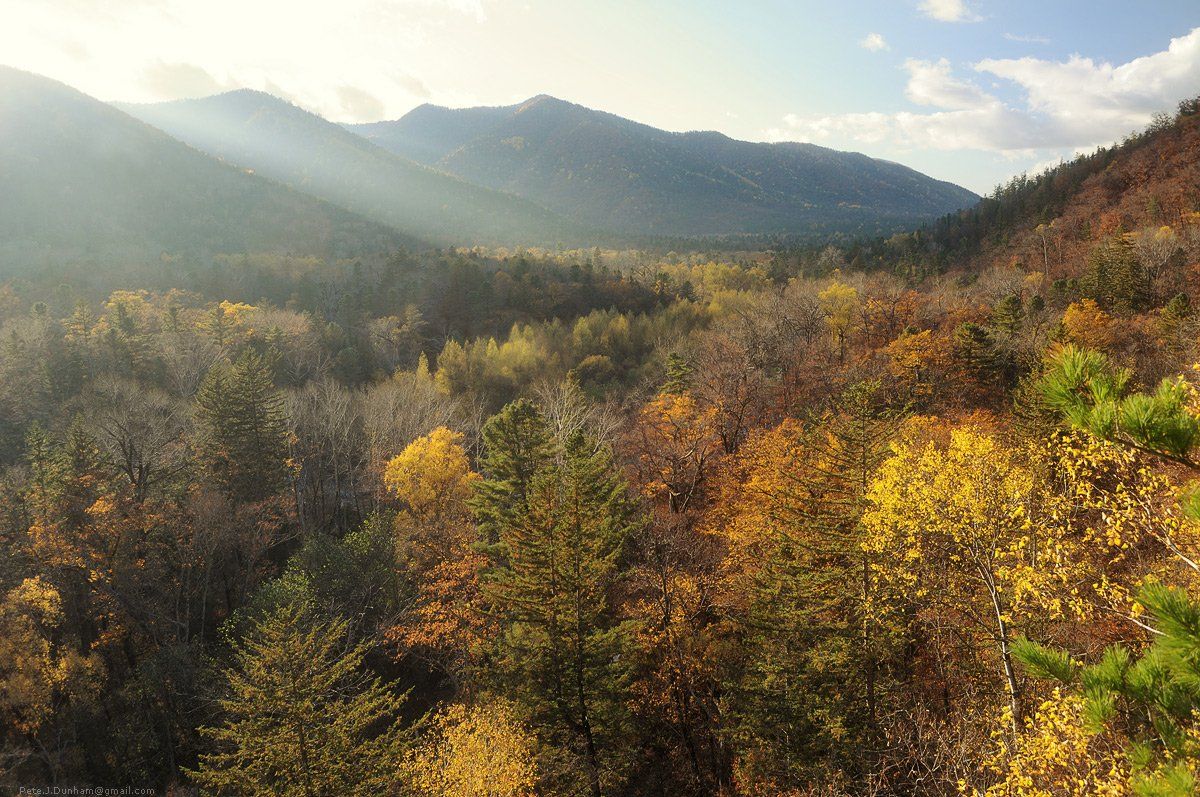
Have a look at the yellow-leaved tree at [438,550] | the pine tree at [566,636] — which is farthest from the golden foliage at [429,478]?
the pine tree at [566,636]

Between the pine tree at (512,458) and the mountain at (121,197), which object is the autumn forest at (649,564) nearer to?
the pine tree at (512,458)

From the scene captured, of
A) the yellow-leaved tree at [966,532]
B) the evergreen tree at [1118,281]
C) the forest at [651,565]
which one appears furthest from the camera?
the evergreen tree at [1118,281]

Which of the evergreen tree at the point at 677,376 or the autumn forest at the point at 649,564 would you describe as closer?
the autumn forest at the point at 649,564

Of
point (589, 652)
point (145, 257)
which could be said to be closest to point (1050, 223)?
point (589, 652)

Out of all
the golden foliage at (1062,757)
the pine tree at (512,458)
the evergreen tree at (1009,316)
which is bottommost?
the pine tree at (512,458)

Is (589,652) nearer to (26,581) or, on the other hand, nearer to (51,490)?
(26,581)

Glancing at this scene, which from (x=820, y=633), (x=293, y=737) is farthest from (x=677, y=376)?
(x=293, y=737)

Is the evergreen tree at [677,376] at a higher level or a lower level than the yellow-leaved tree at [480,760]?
higher
